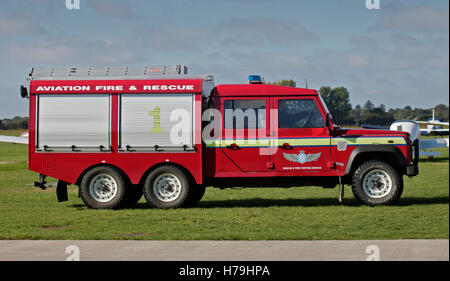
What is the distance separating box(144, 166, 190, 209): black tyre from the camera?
52.4ft

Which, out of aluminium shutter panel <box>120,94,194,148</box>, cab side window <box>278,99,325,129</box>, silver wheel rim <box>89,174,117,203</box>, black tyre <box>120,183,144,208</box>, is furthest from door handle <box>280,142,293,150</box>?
silver wheel rim <box>89,174,117,203</box>

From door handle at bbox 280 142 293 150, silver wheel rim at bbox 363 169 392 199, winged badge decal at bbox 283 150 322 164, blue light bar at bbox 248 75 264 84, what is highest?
blue light bar at bbox 248 75 264 84

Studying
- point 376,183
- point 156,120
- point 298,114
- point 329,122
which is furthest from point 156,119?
point 376,183

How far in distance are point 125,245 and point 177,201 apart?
5.38 metres

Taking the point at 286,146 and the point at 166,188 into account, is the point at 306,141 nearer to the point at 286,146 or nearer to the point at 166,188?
the point at 286,146

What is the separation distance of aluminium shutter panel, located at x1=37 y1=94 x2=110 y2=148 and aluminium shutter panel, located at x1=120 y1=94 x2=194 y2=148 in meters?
0.45

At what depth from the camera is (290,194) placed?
20.0 m

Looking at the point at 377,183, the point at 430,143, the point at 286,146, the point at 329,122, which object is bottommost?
the point at 377,183

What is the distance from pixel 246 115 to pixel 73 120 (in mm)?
3881

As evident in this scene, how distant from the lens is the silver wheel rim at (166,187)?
16.1 m

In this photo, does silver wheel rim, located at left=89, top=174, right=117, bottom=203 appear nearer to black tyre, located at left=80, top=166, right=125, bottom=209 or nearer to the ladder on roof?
black tyre, located at left=80, top=166, right=125, bottom=209

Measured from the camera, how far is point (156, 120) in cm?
1603

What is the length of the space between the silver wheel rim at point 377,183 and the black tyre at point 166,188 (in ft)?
12.9
